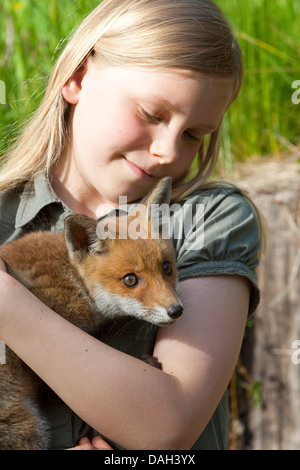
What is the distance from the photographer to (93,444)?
2.02 meters

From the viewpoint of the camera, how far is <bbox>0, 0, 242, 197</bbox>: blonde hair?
7.20ft

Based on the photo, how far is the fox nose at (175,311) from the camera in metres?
1.94

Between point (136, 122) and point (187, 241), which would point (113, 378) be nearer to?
point (187, 241)

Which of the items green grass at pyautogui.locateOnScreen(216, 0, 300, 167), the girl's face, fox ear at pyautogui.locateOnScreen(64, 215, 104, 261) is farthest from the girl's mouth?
green grass at pyautogui.locateOnScreen(216, 0, 300, 167)

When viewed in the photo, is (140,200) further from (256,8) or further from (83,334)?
(256,8)

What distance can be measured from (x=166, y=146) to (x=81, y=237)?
48 centimetres

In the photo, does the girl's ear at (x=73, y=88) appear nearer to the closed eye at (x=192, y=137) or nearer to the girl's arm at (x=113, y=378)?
the closed eye at (x=192, y=137)

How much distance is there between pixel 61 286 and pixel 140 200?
0.61 meters

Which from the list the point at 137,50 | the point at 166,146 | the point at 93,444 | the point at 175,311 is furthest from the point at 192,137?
the point at 93,444

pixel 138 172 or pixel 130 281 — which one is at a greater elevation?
pixel 138 172

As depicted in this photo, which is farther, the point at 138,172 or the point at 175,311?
the point at 138,172

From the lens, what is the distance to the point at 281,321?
13.6 feet

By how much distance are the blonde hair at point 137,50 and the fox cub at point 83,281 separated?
415 mm
